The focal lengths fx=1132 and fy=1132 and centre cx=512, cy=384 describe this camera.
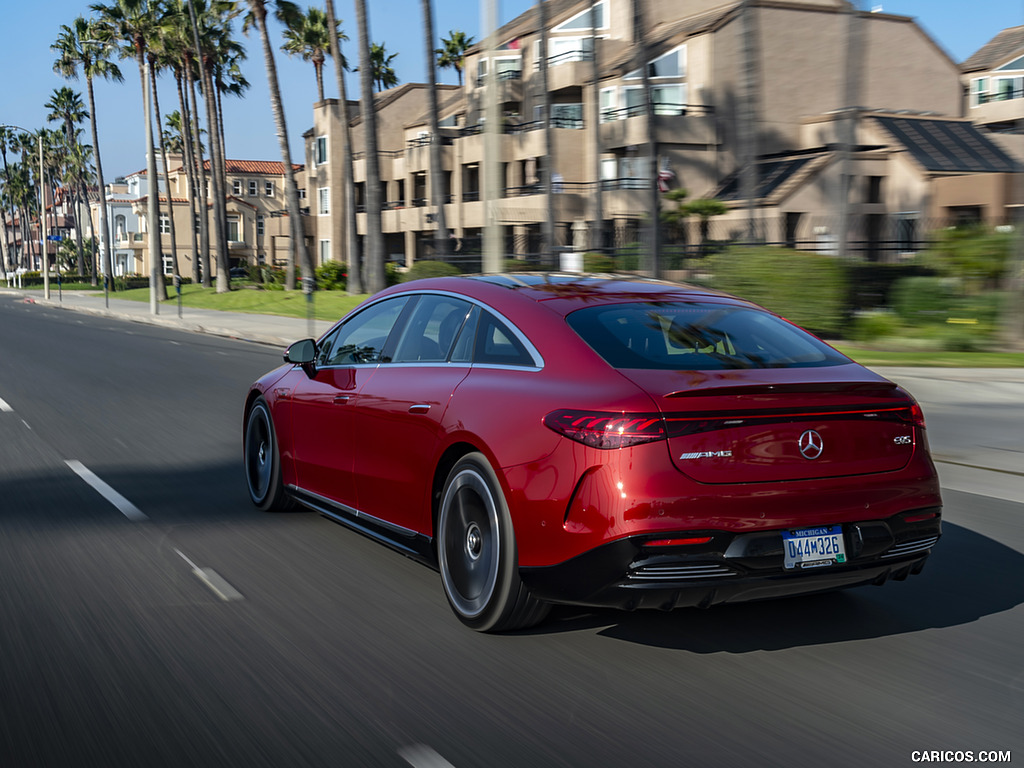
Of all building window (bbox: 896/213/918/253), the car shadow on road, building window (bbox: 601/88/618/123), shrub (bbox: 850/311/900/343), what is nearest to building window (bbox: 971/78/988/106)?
building window (bbox: 896/213/918/253)

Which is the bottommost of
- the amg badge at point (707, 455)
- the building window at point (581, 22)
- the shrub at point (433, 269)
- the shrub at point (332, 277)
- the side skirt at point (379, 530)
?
the shrub at point (332, 277)

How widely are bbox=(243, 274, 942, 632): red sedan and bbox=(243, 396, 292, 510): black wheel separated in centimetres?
154

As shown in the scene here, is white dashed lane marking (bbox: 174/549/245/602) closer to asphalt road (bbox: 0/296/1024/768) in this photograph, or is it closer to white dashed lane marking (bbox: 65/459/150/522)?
asphalt road (bbox: 0/296/1024/768)

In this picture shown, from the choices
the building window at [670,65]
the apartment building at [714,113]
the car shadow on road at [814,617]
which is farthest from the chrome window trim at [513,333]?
the building window at [670,65]

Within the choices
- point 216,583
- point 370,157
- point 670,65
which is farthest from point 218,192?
point 216,583

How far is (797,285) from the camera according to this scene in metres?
19.1

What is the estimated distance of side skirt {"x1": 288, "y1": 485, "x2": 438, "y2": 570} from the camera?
5387 millimetres

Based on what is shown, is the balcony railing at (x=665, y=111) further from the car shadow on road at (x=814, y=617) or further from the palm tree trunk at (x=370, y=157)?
the car shadow on road at (x=814, y=617)

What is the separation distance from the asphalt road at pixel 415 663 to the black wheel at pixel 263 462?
0.43 ft

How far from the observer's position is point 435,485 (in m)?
5.28

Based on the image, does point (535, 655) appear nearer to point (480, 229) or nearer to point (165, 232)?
point (480, 229)

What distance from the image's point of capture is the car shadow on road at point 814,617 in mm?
4895

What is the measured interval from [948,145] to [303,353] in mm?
38856

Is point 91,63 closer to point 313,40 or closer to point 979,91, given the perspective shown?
point 313,40
